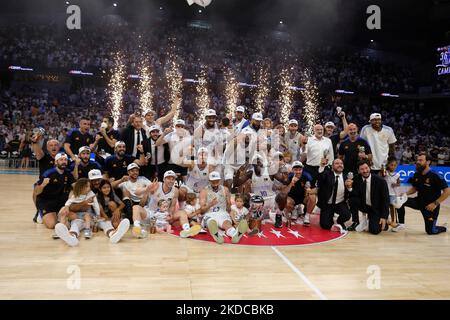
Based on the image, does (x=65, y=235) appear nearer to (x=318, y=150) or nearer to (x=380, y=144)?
(x=318, y=150)

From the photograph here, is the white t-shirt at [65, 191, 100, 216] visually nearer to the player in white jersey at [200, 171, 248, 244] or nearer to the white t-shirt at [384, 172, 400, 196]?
the player in white jersey at [200, 171, 248, 244]

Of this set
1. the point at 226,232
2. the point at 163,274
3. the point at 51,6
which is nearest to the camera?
the point at 163,274

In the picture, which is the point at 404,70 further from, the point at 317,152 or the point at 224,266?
the point at 224,266


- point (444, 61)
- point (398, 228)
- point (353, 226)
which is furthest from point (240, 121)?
point (444, 61)

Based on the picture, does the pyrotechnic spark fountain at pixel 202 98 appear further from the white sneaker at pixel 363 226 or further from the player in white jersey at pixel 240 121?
the white sneaker at pixel 363 226

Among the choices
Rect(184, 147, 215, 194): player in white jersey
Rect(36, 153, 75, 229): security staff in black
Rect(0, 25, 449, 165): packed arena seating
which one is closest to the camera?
Rect(36, 153, 75, 229): security staff in black

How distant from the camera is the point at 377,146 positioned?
23.9 ft

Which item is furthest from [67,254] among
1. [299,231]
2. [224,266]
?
[299,231]

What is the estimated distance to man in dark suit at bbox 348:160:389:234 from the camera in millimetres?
6297

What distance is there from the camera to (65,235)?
514cm

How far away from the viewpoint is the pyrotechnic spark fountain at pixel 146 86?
22.8 metres

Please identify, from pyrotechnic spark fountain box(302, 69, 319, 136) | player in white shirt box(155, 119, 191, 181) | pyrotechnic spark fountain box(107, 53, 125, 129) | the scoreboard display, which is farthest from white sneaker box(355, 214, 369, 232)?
pyrotechnic spark fountain box(302, 69, 319, 136)

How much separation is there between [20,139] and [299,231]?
12.8m

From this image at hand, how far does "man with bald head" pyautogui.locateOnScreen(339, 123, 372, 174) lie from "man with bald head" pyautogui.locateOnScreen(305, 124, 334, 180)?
0.27m
